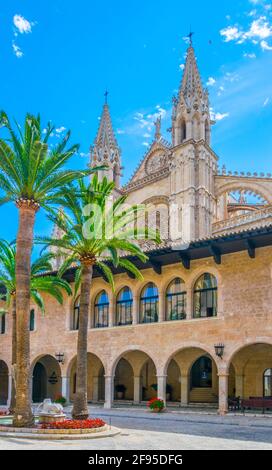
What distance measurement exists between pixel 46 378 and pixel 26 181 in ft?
82.4

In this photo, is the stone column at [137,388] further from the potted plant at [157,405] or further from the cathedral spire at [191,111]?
the cathedral spire at [191,111]

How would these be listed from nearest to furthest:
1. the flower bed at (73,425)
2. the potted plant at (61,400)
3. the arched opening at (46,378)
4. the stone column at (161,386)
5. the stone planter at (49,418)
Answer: the flower bed at (73,425) < the stone planter at (49,418) < the stone column at (161,386) < the potted plant at (61,400) < the arched opening at (46,378)

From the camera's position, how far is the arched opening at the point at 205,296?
2830 cm

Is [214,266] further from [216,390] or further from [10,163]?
[10,163]

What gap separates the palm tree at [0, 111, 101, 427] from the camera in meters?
19.6

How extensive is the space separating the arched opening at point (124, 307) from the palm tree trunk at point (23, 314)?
1320 centimetres

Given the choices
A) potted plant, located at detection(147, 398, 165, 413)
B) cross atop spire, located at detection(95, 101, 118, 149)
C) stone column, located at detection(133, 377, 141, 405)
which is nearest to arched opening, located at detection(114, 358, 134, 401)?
stone column, located at detection(133, 377, 141, 405)

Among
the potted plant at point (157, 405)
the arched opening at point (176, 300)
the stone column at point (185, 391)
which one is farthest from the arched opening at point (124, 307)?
the potted plant at point (157, 405)

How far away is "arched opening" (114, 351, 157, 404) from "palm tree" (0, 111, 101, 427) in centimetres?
1531

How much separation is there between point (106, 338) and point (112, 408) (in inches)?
156

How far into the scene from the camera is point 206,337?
2775 centimetres

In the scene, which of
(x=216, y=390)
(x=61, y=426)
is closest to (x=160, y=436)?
(x=61, y=426)

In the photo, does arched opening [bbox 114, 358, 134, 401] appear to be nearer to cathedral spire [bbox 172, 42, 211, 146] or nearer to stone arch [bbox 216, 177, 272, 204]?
stone arch [bbox 216, 177, 272, 204]
